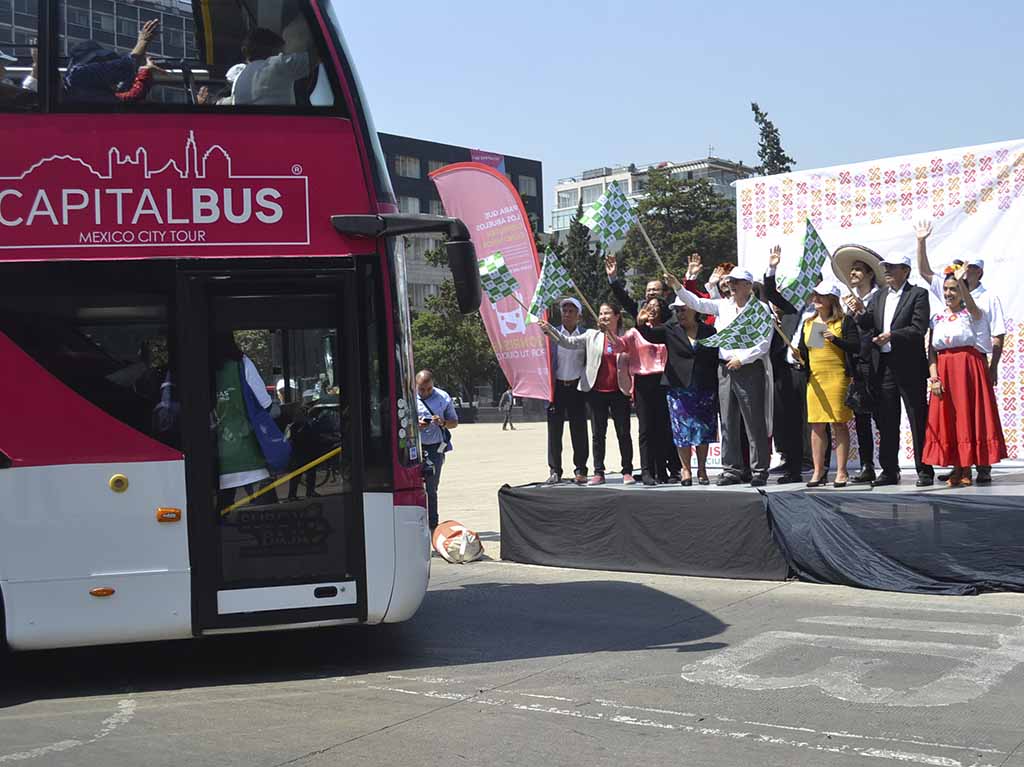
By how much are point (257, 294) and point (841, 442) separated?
19.7 ft

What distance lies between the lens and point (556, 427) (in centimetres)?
1299

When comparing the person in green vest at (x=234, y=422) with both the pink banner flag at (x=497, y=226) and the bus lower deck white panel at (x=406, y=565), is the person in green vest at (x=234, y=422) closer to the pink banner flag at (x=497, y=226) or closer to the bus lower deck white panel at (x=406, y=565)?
the bus lower deck white panel at (x=406, y=565)

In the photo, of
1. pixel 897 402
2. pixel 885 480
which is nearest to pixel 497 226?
pixel 897 402

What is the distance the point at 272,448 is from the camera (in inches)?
277

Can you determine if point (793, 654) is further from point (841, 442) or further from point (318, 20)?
point (318, 20)

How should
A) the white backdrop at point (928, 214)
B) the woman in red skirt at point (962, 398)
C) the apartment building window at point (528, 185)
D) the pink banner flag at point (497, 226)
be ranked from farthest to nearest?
1. the apartment building window at point (528, 185)
2. the pink banner flag at point (497, 226)
3. the white backdrop at point (928, 214)
4. the woman in red skirt at point (962, 398)

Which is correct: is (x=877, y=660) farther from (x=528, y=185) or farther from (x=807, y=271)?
(x=528, y=185)

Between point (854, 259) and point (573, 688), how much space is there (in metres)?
7.39

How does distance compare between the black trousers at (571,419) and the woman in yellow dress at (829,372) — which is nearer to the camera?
the woman in yellow dress at (829,372)

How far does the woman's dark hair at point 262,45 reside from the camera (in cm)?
726

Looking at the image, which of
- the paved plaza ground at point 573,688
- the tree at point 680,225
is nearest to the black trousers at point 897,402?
the paved plaza ground at point 573,688

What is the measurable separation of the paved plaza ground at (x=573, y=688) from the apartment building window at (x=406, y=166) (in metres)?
83.2

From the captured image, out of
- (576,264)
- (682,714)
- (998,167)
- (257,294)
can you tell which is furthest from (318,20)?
(576,264)

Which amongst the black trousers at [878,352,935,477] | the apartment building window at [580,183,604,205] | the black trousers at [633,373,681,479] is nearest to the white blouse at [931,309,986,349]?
the black trousers at [878,352,935,477]
